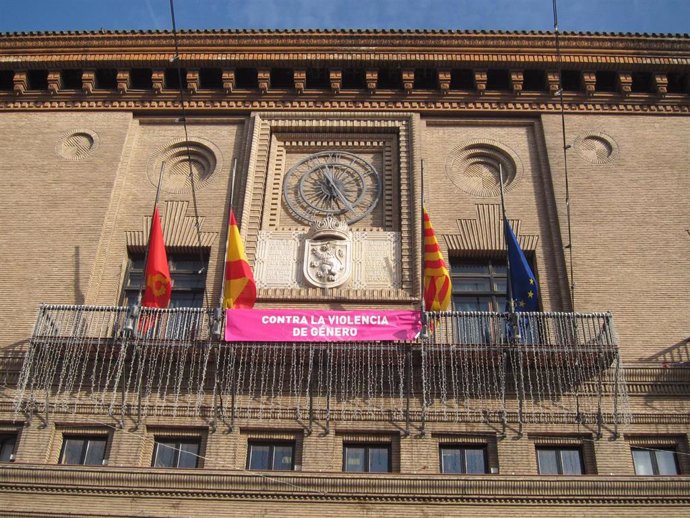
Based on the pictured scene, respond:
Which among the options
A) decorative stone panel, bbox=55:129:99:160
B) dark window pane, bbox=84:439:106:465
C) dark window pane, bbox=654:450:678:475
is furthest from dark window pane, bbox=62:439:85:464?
dark window pane, bbox=654:450:678:475

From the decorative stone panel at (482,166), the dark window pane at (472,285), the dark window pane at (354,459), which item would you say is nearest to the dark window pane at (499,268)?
the dark window pane at (472,285)

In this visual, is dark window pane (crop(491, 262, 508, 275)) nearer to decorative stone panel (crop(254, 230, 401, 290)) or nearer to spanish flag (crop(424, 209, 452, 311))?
spanish flag (crop(424, 209, 452, 311))

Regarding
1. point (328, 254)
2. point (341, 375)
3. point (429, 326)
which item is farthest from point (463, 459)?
point (328, 254)

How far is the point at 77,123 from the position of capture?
18.4 meters

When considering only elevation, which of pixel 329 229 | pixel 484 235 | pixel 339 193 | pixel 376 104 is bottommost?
pixel 329 229

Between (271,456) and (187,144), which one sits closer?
(271,456)

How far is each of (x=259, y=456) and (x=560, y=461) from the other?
15.5ft

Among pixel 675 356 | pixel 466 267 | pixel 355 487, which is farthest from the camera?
pixel 466 267

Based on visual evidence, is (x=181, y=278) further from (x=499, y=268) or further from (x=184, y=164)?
(x=499, y=268)

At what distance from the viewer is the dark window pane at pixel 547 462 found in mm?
13641

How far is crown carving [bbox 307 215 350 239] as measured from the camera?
52.9 feet

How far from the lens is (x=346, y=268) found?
15789mm

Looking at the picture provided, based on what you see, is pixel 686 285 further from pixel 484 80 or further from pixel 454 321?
pixel 484 80

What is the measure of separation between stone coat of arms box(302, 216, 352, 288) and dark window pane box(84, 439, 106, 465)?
446cm
